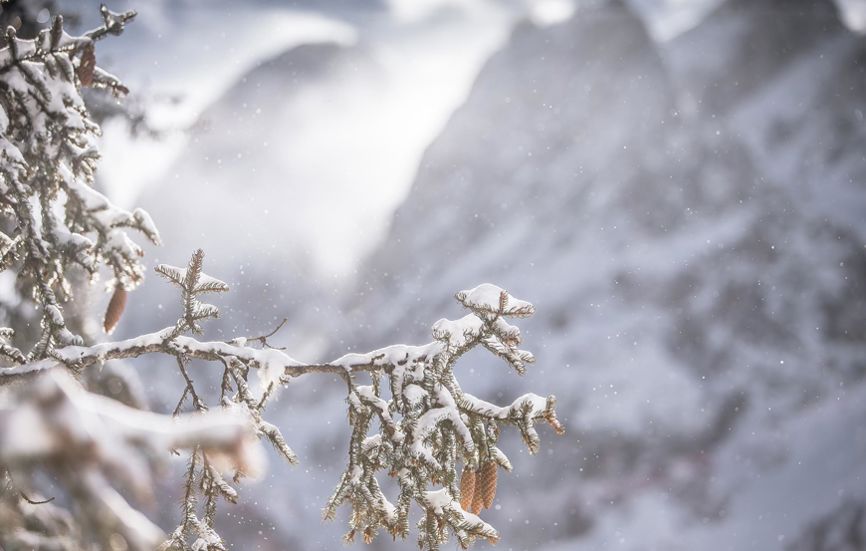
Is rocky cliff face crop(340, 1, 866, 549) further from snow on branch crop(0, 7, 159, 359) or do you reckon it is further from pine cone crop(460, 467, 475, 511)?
snow on branch crop(0, 7, 159, 359)

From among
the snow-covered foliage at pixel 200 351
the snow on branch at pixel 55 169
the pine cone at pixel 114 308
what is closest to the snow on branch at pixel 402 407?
the snow-covered foliage at pixel 200 351

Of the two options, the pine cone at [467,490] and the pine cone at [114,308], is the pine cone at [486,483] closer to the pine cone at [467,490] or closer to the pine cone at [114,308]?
the pine cone at [467,490]

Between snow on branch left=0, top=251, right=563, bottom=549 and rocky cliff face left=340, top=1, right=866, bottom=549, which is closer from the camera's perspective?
snow on branch left=0, top=251, right=563, bottom=549

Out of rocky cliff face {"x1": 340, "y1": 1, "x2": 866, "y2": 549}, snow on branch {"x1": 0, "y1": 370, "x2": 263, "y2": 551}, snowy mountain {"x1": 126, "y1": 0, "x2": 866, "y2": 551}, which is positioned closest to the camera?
snow on branch {"x1": 0, "y1": 370, "x2": 263, "y2": 551}

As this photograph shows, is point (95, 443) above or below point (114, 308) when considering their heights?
below

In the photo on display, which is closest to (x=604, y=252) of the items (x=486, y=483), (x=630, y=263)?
(x=630, y=263)

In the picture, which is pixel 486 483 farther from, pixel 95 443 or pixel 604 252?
pixel 604 252

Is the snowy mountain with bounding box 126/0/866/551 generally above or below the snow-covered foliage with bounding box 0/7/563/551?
above

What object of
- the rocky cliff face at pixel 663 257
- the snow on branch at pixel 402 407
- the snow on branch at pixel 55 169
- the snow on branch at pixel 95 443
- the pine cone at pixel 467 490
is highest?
the rocky cliff face at pixel 663 257

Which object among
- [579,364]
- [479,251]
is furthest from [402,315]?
[579,364]

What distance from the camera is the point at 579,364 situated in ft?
98.1

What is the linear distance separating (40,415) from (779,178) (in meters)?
47.5

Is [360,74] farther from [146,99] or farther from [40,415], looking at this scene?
[40,415]

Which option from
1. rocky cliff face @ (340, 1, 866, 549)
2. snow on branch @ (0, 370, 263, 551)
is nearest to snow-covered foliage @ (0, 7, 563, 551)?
snow on branch @ (0, 370, 263, 551)
